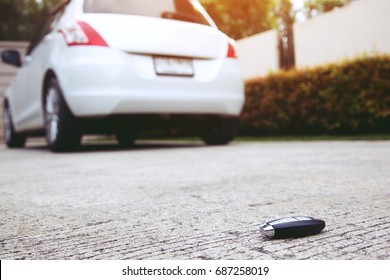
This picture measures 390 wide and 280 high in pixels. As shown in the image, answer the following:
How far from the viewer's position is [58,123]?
3.80 metres

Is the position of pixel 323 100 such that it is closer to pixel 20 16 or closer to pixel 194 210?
pixel 194 210

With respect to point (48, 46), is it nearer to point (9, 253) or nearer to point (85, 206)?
point (85, 206)

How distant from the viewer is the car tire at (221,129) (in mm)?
4516

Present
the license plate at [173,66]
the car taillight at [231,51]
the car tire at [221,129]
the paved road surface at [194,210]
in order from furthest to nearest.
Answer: the car tire at [221,129], the car taillight at [231,51], the license plate at [173,66], the paved road surface at [194,210]

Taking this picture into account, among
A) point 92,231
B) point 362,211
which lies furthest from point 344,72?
point 92,231

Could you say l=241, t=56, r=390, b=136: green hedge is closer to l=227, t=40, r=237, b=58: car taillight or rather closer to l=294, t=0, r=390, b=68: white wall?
l=294, t=0, r=390, b=68: white wall

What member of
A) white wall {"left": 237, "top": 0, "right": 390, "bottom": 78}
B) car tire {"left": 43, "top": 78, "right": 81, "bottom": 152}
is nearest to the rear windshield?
car tire {"left": 43, "top": 78, "right": 81, "bottom": 152}

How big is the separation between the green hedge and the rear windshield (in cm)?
214

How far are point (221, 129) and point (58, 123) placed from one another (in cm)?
157

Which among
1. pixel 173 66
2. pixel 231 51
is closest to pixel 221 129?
pixel 231 51

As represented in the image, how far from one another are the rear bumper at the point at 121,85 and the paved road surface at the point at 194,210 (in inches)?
49.9

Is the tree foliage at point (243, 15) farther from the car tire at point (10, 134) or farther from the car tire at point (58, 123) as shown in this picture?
the car tire at point (58, 123)

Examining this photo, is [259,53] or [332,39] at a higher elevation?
[332,39]

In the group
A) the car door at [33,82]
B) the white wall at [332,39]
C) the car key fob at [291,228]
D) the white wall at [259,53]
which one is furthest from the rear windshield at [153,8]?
the white wall at [259,53]
